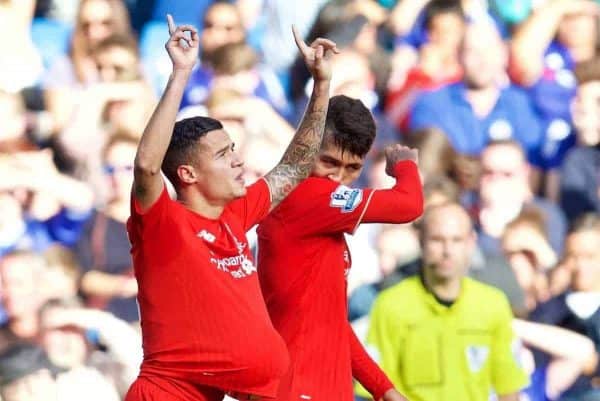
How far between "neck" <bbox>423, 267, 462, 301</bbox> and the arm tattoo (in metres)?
1.99

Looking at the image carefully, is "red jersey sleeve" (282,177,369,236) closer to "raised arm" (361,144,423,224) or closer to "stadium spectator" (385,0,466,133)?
"raised arm" (361,144,423,224)

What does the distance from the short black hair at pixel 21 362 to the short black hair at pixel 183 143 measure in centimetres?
287

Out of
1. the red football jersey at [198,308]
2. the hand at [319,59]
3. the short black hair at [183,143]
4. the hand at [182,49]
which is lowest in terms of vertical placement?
the red football jersey at [198,308]

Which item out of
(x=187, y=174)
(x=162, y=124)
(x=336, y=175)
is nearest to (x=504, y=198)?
(x=336, y=175)

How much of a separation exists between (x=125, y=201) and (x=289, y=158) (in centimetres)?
263

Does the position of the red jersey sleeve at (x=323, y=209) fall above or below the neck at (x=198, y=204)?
below

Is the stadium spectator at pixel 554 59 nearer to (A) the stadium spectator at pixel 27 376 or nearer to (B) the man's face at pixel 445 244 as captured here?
(B) the man's face at pixel 445 244

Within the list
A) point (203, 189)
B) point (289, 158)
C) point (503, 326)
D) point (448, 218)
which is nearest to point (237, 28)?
point (448, 218)

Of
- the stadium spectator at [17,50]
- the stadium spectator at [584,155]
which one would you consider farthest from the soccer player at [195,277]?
the stadium spectator at [584,155]

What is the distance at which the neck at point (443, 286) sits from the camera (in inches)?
280

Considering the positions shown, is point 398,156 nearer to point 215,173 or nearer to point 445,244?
point 215,173

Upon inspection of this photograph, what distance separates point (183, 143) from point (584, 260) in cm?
421

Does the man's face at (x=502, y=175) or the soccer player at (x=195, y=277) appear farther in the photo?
the man's face at (x=502, y=175)

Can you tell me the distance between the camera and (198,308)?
15.3 feet
